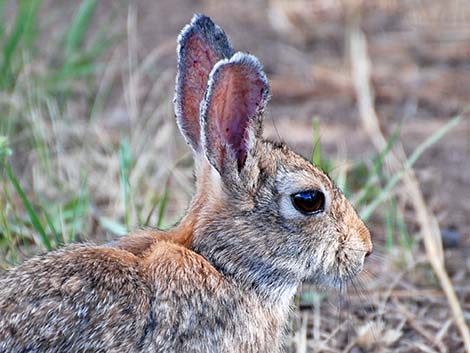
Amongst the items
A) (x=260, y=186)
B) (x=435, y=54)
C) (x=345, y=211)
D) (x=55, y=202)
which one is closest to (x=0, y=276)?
(x=260, y=186)

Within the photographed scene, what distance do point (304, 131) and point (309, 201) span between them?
2.97 metres

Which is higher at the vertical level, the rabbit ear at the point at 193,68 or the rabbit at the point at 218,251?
the rabbit ear at the point at 193,68

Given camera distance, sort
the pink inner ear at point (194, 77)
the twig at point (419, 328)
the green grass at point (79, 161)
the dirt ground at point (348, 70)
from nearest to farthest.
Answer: the pink inner ear at point (194, 77) < the twig at point (419, 328) < the green grass at point (79, 161) < the dirt ground at point (348, 70)

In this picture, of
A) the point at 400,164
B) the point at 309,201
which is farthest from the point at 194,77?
the point at 400,164

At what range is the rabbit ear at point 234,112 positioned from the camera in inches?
173

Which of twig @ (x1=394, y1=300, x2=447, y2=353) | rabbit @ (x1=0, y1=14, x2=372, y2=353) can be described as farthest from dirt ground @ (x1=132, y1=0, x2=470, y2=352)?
rabbit @ (x1=0, y1=14, x2=372, y2=353)

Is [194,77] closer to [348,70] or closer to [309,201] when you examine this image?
[309,201]

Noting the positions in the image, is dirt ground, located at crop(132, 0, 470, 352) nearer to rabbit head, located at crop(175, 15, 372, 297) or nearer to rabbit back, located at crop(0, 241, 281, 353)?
rabbit head, located at crop(175, 15, 372, 297)

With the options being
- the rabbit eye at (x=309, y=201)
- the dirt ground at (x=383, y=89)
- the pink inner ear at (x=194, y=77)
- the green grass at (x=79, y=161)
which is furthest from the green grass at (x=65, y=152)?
the rabbit eye at (x=309, y=201)

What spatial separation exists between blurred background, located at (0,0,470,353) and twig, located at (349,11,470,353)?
0.6 inches

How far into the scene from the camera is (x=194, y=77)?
4.73 meters

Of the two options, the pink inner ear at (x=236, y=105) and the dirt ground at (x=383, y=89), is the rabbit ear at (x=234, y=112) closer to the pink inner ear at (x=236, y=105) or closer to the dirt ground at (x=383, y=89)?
the pink inner ear at (x=236, y=105)

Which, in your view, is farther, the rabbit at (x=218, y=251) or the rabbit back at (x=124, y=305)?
the rabbit at (x=218, y=251)

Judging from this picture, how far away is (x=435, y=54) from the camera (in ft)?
29.0
